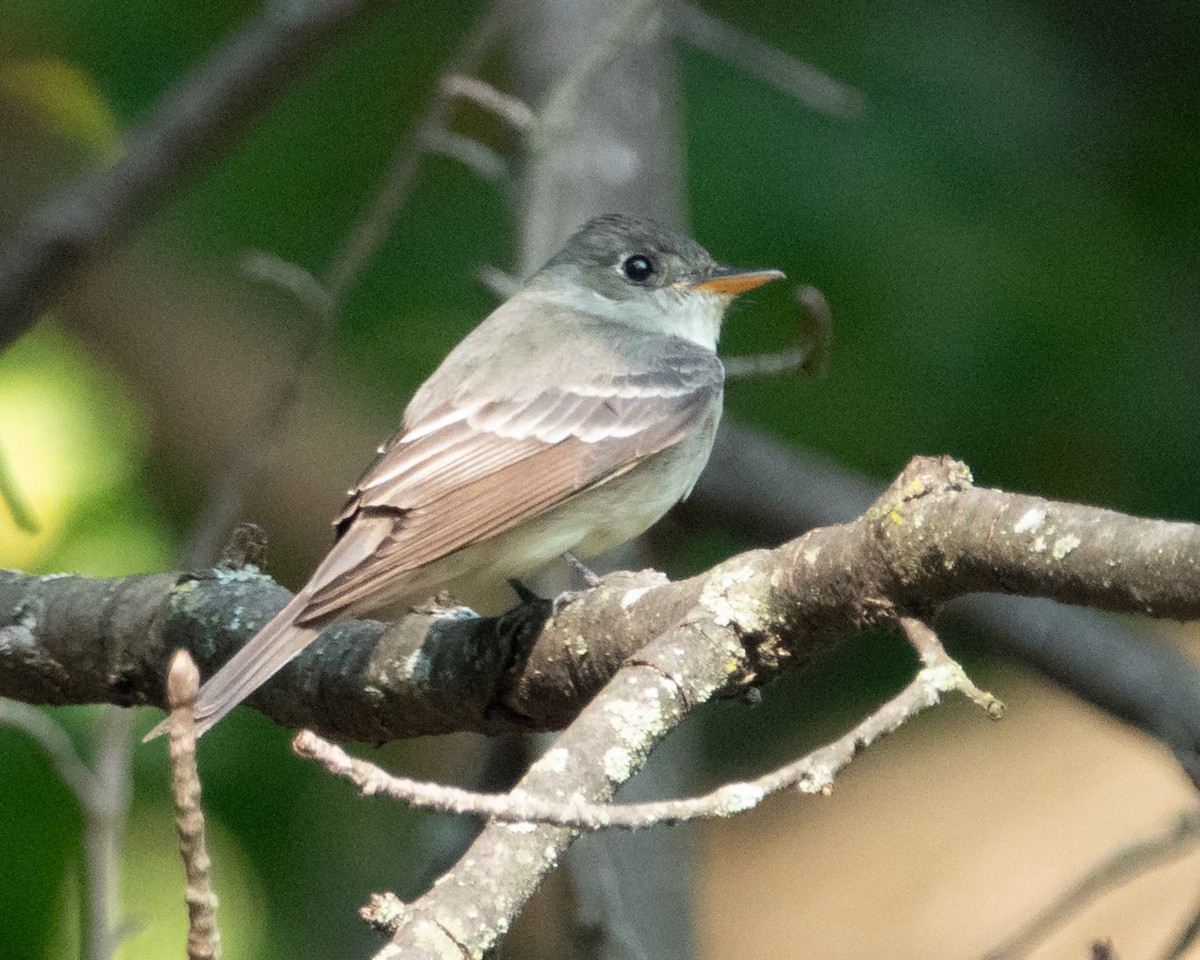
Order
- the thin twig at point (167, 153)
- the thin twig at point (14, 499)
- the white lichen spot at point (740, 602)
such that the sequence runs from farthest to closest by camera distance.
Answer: the thin twig at point (167, 153)
the thin twig at point (14, 499)
the white lichen spot at point (740, 602)

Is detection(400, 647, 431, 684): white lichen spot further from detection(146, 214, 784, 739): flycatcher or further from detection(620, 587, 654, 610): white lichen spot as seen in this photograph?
detection(620, 587, 654, 610): white lichen spot

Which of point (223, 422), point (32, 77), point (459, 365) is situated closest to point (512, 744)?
point (459, 365)

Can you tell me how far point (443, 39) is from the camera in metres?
6.07

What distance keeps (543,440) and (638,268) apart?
3.64ft

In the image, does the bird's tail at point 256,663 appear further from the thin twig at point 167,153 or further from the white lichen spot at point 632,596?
the thin twig at point 167,153

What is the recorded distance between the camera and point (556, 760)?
2066mm

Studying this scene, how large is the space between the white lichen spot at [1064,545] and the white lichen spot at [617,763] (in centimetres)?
60

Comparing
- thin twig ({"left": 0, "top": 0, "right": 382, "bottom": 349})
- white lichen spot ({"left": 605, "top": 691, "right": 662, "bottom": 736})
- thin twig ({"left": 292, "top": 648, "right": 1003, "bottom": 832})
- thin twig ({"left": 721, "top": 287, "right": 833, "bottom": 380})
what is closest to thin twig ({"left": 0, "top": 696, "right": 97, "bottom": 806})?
thin twig ({"left": 0, "top": 0, "right": 382, "bottom": 349})

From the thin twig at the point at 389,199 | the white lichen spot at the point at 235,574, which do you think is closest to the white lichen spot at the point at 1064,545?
the white lichen spot at the point at 235,574

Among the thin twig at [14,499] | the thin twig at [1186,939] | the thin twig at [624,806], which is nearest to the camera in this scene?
the thin twig at [624,806]

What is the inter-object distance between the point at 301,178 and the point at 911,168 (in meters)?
2.15

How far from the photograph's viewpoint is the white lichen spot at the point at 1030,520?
6.54ft

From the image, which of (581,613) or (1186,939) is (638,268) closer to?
(581,613)

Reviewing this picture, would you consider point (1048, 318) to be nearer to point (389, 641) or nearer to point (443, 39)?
point (443, 39)
